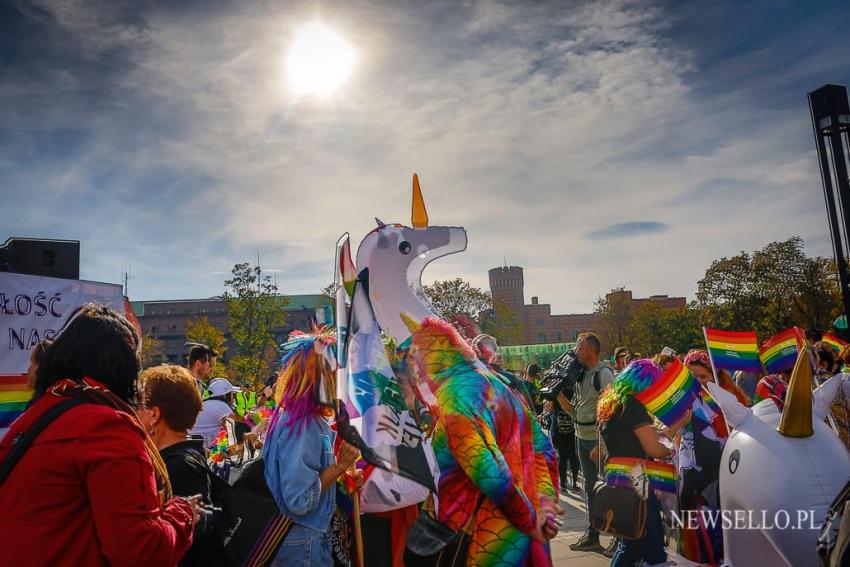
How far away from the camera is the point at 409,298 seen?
9.94ft

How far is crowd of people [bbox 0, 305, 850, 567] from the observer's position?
1707 mm

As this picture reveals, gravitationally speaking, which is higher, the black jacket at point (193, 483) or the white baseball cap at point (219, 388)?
the white baseball cap at point (219, 388)

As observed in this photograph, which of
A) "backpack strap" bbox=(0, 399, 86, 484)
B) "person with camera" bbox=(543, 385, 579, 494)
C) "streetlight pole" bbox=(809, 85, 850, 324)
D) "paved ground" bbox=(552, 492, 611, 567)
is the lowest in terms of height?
"paved ground" bbox=(552, 492, 611, 567)

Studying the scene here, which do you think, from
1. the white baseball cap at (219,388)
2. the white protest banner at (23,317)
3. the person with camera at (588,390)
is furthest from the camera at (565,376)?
the white protest banner at (23,317)

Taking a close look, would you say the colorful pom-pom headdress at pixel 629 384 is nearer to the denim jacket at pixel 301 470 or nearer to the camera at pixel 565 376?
the denim jacket at pixel 301 470

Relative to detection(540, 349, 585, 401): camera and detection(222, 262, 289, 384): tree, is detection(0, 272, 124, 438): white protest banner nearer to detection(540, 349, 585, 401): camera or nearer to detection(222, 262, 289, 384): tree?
detection(540, 349, 585, 401): camera

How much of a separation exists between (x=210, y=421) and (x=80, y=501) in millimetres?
4443

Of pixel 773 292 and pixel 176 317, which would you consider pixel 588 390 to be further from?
Result: pixel 176 317

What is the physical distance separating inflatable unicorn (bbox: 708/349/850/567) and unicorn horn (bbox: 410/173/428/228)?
1987 mm

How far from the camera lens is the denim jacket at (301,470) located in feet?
9.70

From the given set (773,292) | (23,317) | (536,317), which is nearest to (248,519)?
(23,317)

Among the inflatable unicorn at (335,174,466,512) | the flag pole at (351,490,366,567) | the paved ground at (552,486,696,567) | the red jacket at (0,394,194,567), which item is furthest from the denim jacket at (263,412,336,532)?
the paved ground at (552,486,696,567)

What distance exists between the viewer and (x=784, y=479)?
301cm

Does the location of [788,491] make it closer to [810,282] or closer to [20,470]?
[20,470]
